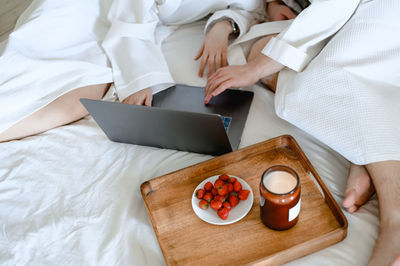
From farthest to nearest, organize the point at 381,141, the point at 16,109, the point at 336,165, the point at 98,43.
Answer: the point at 98,43
the point at 16,109
the point at 336,165
the point at 381,141

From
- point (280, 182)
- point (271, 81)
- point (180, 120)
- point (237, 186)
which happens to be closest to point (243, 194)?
point (237, 186)

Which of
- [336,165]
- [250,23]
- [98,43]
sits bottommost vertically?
[336,165]

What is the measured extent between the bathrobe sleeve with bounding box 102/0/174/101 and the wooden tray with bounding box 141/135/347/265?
0.39m

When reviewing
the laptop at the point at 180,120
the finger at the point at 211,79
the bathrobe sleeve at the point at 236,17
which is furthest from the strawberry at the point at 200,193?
the bathrobe sleeve at the point at 236,17

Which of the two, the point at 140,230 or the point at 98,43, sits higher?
the point at 98,43

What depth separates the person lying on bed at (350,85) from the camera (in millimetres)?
862

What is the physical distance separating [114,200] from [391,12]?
0.90m

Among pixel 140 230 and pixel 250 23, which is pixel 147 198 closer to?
pixel 140 230

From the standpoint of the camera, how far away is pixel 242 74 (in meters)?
1.13

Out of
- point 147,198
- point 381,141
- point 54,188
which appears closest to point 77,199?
point 54,188

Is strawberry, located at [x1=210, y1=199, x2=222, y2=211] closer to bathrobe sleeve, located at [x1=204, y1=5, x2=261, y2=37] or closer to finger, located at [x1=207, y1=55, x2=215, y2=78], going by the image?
finger, located at [x1=207, y1=55, x2=215, y2=78]

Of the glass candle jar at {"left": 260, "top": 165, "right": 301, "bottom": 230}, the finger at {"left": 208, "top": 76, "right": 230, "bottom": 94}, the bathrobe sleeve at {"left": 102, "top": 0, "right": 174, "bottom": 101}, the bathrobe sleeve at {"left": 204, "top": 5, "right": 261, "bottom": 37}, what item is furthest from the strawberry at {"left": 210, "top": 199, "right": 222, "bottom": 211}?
the bathrobe sleeve at {"left": 204, "top": 5, "right": 261, "bottom": 37}

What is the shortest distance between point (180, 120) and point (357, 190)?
45 centimetres

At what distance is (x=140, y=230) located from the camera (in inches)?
36.1
